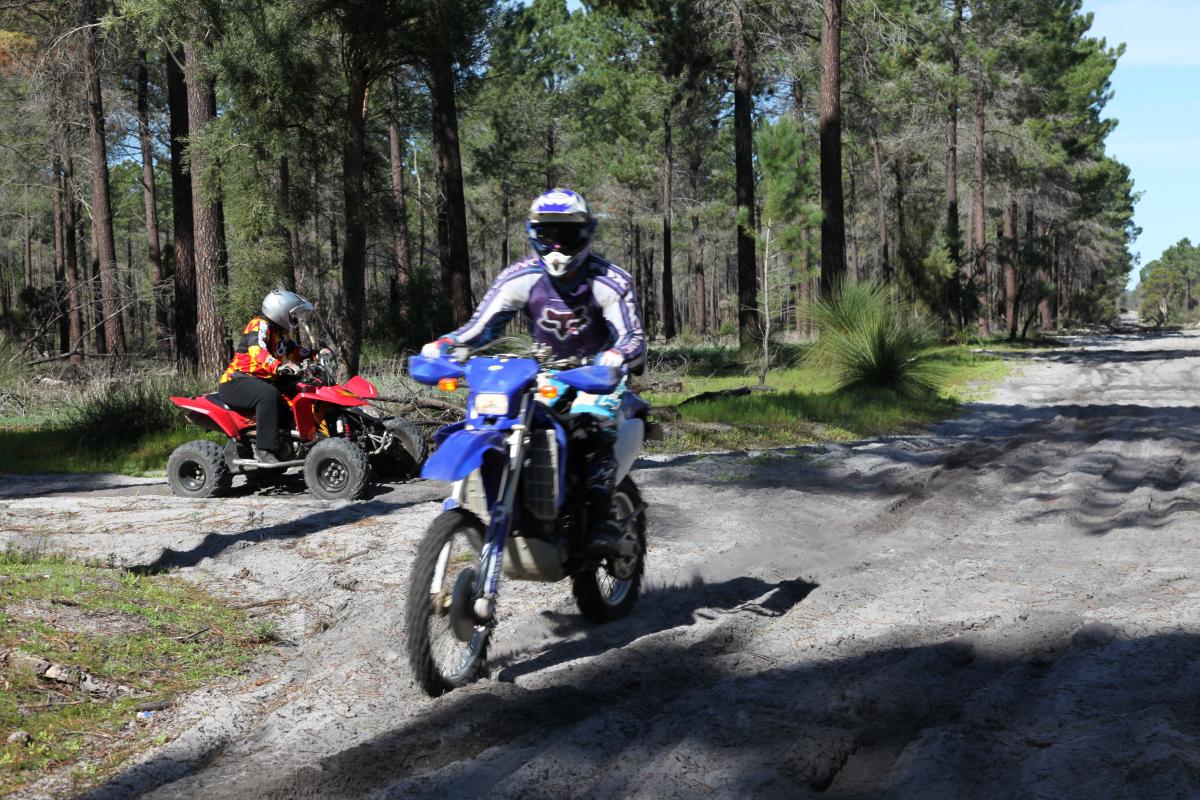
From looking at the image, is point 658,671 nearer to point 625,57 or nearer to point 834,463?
point 834,463

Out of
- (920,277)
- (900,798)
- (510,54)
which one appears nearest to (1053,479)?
(900,798)

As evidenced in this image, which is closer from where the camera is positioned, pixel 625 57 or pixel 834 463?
pixel 834 463

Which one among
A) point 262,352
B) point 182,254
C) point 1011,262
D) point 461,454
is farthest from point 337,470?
point 1011,262

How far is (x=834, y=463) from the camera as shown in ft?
34.7

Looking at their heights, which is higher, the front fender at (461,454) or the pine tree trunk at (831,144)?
the pine tree trunk at (831,144)

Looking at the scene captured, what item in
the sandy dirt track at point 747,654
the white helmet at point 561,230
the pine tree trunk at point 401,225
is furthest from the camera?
the pine tree trunk at point 401,225

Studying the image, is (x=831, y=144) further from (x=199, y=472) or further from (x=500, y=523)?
(x=500, y=523)

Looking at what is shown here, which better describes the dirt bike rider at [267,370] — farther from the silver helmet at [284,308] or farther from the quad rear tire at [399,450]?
the quad rear tire at [399,450]

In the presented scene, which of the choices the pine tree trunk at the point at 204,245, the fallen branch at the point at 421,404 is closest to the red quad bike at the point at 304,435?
the fallen branch at the point at 421,404

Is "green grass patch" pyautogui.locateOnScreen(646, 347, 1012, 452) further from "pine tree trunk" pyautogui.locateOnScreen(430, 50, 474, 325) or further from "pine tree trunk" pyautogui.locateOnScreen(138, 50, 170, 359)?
"pine tree trunk" pyautogui.locateOnScreen(138, 50, 170, 359)

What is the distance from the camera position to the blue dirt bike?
4094mm

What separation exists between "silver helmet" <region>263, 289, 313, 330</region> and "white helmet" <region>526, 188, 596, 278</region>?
17.1 ft

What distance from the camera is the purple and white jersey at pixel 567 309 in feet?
16.7

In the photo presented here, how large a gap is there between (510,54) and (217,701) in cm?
3245
